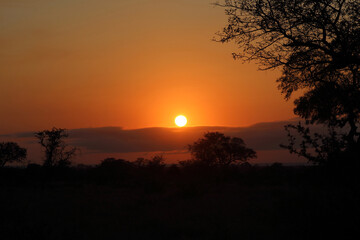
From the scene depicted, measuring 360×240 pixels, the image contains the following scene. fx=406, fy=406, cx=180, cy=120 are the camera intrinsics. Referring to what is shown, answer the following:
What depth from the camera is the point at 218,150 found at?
63.4 m

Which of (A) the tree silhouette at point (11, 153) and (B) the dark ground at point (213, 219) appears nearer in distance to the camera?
(B) the dark ground at point (213, 219)

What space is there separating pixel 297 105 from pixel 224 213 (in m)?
6.19

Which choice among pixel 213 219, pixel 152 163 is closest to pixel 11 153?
pixel 152 163

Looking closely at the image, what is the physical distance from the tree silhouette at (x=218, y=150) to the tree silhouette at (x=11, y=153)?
103 feet

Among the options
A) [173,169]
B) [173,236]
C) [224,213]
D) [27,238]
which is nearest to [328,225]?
[173,236]

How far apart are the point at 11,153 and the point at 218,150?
3642 centimetres

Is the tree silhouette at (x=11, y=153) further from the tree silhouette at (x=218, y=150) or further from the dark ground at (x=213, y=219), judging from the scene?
the dark ground at (x=213, y=219)

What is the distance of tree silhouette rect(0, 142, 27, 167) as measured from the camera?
69463mm

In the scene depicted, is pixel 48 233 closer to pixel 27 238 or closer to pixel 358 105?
pixel 27 238

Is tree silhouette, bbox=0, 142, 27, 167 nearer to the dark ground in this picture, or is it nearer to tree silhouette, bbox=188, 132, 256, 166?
tree silhouette, bbox=188, 132, 256, 166

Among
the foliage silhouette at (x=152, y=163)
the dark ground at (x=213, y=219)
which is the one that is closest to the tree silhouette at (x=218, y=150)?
the foliage silhouette at (x=152, y=163)

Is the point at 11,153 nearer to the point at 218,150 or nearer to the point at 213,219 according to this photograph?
the point at 218,150

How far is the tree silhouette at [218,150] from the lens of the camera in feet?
202

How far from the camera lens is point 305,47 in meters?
11.6
